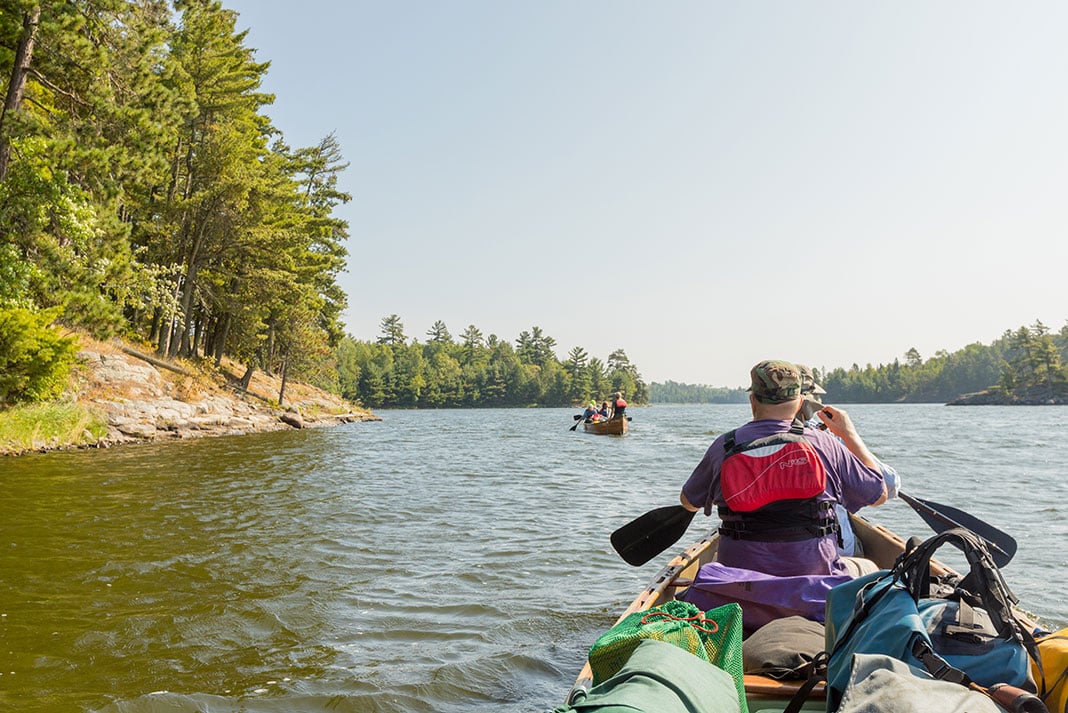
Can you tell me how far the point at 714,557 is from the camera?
486 cm

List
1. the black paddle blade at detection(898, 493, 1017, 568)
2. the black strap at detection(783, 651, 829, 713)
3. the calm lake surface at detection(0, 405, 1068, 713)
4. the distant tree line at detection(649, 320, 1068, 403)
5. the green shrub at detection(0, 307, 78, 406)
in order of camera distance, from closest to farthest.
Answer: the black strap at detection(783, 651, 829, 713) → the black paddle blade at detection(898, 493, 1017, 568) → the calm lake surface at detection(0, 405, 1068, 713) → the green shrub at detection(0, 307, 78, 406) → the distant tree line at detection(649, 320, 1068, 403)

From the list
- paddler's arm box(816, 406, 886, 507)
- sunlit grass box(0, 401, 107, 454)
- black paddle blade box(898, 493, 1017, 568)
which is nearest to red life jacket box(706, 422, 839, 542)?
paddler's arm box(816, 406, 886, 507)

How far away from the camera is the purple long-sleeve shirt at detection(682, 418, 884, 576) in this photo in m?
3.39

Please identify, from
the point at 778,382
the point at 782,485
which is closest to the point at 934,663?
the point at 782,485

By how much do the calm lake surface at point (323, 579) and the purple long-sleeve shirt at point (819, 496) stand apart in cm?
165

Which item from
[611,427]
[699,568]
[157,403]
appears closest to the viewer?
[699,568]

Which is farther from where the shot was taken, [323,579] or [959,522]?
[323,579]

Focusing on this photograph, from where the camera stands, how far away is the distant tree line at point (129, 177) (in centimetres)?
1574

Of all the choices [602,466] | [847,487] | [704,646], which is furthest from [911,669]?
[602,466]

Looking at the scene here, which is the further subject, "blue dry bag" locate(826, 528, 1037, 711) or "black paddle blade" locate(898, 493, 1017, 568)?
"black paddle blade" locate(898, 493, 1017, 568)

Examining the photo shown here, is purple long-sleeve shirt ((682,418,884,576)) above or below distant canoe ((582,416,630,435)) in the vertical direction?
above

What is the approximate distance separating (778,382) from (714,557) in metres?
1.83

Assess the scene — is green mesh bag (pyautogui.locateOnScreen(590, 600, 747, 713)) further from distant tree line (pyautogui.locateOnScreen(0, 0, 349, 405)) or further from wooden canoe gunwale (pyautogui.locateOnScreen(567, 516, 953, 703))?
distant tree line (pyautogui.locateOnScreen(0, 0, 349, 405))

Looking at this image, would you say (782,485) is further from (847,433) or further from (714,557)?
(714,557)
